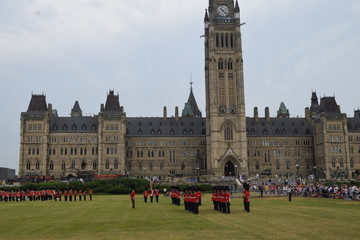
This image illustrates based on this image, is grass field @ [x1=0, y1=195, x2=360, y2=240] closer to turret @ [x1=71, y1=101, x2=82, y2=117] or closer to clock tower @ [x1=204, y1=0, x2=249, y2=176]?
clock tower @ [x1=204, y1=0, x2=249, y2=176]

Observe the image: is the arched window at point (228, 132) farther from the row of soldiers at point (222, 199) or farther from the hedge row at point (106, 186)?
the row of soldiers at point (222, 199)

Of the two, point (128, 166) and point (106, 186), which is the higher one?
point (128, 166)

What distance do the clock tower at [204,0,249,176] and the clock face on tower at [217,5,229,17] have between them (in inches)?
24.3

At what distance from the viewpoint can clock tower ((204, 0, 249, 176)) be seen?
341ft

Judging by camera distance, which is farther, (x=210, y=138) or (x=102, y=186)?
(x=210, y=138)

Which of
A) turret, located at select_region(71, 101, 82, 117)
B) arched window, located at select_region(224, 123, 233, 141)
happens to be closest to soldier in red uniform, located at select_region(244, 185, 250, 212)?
arched window, located at select_region(224, 123, 233, 141)

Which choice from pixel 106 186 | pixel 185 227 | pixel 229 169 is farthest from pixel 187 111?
pixel 185 227

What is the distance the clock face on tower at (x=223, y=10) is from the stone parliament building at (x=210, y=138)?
0.27 metres

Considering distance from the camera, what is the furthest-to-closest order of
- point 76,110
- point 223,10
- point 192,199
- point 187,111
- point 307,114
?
point 187,111 → point 76,110 → point 307,114 → point 223,10 → point 192,199

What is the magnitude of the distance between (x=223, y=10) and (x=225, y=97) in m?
24.7

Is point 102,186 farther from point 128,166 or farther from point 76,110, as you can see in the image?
point 76,110

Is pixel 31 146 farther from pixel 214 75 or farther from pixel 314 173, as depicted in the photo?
pixel 314 173

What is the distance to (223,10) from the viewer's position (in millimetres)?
112500

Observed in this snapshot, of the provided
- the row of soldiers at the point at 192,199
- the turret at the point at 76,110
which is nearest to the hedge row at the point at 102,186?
the row of soldiers at the point at 192,199
